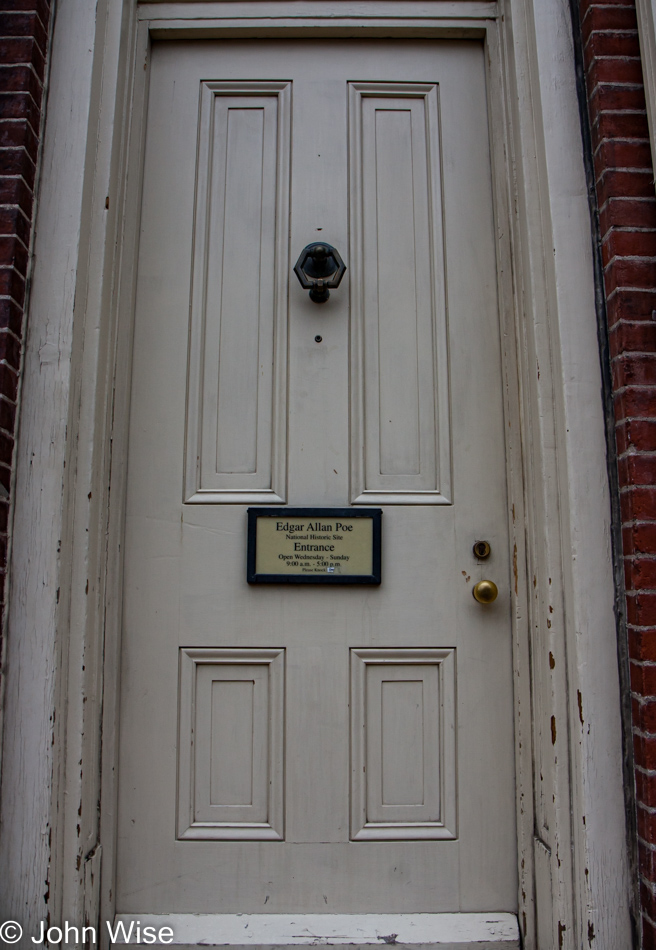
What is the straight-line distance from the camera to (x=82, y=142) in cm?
181

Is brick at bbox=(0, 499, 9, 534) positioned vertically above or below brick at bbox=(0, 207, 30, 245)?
below

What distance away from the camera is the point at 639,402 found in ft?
5.17

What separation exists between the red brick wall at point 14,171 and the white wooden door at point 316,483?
358 millimetres

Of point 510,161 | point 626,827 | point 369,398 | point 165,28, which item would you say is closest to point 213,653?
point 369,398

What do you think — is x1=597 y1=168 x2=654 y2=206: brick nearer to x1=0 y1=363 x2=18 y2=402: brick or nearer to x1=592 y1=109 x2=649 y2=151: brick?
x1=592 y1=109 x2=649 y2=151: brick

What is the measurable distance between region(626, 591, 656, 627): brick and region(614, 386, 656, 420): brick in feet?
1.48

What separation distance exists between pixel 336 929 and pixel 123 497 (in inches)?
54.4

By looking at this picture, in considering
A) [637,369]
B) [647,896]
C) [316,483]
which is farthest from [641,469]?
[647,896]

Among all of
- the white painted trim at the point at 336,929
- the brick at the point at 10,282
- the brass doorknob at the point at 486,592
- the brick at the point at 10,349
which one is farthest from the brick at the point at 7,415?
the brass doorknob at the point at 486,592

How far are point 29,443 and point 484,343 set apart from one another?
1392mm

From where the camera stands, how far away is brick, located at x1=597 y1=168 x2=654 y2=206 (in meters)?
1.66

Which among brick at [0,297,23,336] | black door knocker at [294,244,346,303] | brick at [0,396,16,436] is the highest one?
black door knocker at [294,244,346,303]

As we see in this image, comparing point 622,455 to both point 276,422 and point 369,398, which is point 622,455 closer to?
point 369,398

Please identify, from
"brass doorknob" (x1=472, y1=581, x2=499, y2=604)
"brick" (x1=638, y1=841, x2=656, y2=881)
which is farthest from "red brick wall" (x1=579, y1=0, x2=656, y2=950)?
"brass doorknob" (x1=472, y1=581, x2=499, y2=604)
